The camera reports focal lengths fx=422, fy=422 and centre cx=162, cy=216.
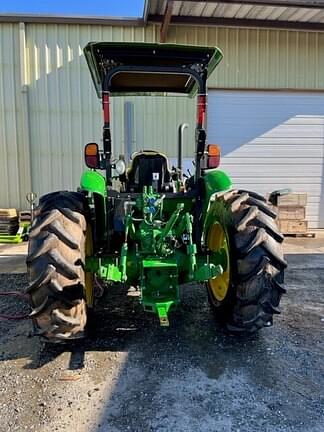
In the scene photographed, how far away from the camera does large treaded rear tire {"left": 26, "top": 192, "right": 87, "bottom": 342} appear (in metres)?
2.59

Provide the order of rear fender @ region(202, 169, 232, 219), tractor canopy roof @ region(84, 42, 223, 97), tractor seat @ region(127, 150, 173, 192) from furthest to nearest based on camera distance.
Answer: tractor seat @ region(127, 150, 173, 192), rear fender @ region(202, 169, 232, 219), tractor canopy roof @ region(84, 42, 223, 97)

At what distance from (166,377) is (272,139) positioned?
6467 millimetres

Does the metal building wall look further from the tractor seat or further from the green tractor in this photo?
the tractor seat

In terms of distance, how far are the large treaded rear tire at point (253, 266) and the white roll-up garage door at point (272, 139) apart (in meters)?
5.26

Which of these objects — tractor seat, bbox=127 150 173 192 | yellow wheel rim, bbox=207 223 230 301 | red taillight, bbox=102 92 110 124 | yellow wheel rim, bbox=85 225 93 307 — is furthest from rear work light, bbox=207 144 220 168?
yellow wheel rim, bbox=85 225 93 307

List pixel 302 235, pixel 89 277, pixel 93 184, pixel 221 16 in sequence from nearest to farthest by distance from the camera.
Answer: pixel 93 184 < pixel 89 277 < pixel 221 16 < pixel 302 235

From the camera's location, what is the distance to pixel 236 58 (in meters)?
7.75

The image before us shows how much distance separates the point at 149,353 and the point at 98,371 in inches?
15.8

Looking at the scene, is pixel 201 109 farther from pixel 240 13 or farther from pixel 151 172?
pixel 240 13

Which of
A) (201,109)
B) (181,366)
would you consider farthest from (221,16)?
(181,366)

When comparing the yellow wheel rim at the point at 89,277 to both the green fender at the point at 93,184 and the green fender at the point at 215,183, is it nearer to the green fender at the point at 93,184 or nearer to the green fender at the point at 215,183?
the green fender at the point at 93,184

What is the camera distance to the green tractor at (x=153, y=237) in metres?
2.67

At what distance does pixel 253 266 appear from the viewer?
9.21ft

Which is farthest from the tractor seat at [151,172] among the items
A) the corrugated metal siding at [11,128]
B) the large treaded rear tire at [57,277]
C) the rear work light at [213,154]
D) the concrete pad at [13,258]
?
the corrugated metal siding at [11,128]
